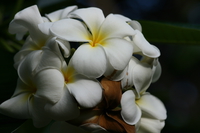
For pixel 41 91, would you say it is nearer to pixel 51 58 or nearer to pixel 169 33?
pixel 51 58

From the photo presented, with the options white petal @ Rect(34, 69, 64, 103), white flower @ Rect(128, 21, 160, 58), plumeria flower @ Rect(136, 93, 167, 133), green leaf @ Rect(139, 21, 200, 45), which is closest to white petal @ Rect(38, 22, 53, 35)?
white petal @ Rect(34, 69, 64, 103)

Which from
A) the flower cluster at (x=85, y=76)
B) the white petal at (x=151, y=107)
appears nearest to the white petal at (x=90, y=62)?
the flower cluster at (x=85, y=76)

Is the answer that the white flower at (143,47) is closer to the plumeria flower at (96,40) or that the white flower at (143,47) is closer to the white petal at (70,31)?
the plumeria flower at (96,40)

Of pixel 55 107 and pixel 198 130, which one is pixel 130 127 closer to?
pixel 55 107

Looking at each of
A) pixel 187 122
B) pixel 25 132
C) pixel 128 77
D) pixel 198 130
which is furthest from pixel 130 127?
pixel 187 122

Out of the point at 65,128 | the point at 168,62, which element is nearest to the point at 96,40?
the point at 65,128

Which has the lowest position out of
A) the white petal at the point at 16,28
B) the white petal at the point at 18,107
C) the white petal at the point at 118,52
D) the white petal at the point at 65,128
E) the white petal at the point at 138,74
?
the white petal at the point at 65,128

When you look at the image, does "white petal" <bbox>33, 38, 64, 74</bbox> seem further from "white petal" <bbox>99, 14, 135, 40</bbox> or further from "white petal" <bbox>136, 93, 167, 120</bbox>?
"white petal" <bbox>136, 93, 167, 120</bbox>
